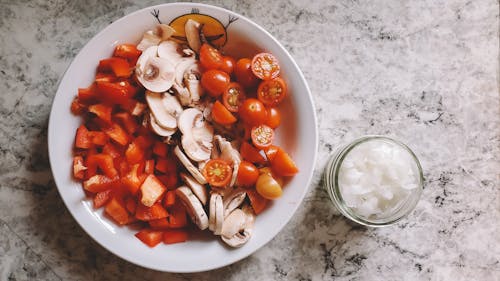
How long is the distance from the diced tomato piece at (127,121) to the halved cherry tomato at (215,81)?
0.23 metres

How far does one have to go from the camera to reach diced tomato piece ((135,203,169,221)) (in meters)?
1.48

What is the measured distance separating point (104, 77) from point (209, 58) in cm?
30

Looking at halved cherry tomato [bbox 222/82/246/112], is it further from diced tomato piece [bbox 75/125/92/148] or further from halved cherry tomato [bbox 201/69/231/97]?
diced tomato piece [bbox 75/125/92/148]

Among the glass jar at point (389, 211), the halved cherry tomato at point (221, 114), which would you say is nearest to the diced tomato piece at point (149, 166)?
the halved cherry tomato at point (221, 114)

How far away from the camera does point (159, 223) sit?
4.98 ft

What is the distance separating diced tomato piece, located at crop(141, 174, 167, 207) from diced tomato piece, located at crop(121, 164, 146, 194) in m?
0.02

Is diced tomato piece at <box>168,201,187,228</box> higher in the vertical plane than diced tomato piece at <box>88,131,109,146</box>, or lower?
lower

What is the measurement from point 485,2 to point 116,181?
4.43 ft

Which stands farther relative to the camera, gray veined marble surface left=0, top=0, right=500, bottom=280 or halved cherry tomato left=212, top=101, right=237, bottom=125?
gray veined marble surface left=0, top=0, right=500, bottom=280

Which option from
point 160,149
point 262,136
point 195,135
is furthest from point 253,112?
point 160,149

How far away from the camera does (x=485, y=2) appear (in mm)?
1789

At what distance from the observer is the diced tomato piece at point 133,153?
1.49 metres

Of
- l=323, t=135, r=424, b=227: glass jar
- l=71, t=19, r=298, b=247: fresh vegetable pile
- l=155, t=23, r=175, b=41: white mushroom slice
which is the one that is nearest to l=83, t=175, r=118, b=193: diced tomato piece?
l=71, t=19, r=298, b=247: fresh vegetable pile

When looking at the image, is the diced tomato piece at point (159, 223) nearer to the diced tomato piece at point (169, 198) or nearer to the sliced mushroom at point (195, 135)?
the diced tomato piece at point (169, 198)
